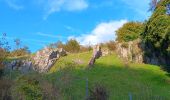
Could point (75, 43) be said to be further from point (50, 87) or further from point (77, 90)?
point (50, 87)

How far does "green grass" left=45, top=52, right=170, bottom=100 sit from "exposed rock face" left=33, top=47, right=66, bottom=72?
0.71m

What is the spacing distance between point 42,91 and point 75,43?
43.1 m

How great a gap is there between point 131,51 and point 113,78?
8871 mm

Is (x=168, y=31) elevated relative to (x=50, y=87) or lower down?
elevated

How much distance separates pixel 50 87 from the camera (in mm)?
26922

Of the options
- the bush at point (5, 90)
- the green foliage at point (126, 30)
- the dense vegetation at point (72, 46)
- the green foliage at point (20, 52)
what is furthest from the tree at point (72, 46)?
the bush at point (5, 90)

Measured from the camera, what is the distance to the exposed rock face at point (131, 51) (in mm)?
52125

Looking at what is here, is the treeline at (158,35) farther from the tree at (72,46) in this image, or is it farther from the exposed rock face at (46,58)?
the tree at (72,46)

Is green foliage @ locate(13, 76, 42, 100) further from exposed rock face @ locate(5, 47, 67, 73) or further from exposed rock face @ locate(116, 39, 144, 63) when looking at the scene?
exposed rock face @ locate(116, 39, 144, 63)

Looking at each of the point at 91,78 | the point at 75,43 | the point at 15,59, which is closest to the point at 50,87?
the point at 91,78

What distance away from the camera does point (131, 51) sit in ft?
172

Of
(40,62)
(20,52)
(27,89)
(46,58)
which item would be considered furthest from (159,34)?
(27,89)

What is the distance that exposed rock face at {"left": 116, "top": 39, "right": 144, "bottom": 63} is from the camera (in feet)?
171

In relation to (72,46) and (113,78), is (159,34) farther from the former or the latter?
(72,46)
